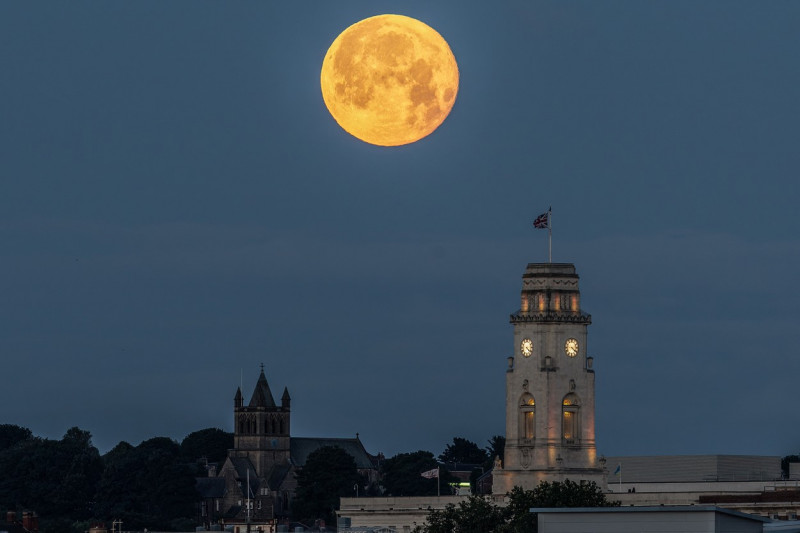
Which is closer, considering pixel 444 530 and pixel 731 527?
pixel 731 527

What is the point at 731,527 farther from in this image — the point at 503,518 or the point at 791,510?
the point at 791,510

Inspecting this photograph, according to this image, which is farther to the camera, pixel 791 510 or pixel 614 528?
pixel 791 510

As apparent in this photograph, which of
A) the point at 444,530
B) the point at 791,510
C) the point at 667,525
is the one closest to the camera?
the point at 667,525

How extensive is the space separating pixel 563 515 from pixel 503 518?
61017mm

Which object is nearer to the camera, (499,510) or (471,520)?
(471,520)

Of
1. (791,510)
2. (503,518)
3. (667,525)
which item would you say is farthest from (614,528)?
(791,510)

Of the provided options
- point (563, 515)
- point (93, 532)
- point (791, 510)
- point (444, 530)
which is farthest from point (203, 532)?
point (563, 515)

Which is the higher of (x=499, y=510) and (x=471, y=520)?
(x=499, y=510)

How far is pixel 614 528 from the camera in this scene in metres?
106

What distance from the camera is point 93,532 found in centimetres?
18838

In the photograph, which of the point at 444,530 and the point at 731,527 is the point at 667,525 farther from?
the point at 444,530

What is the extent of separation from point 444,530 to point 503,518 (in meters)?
4.50

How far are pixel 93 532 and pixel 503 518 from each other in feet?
128

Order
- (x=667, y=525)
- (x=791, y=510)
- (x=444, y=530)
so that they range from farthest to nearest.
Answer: (x=791, y=510) → (x=444, y=530) → (x=667, y=525)
